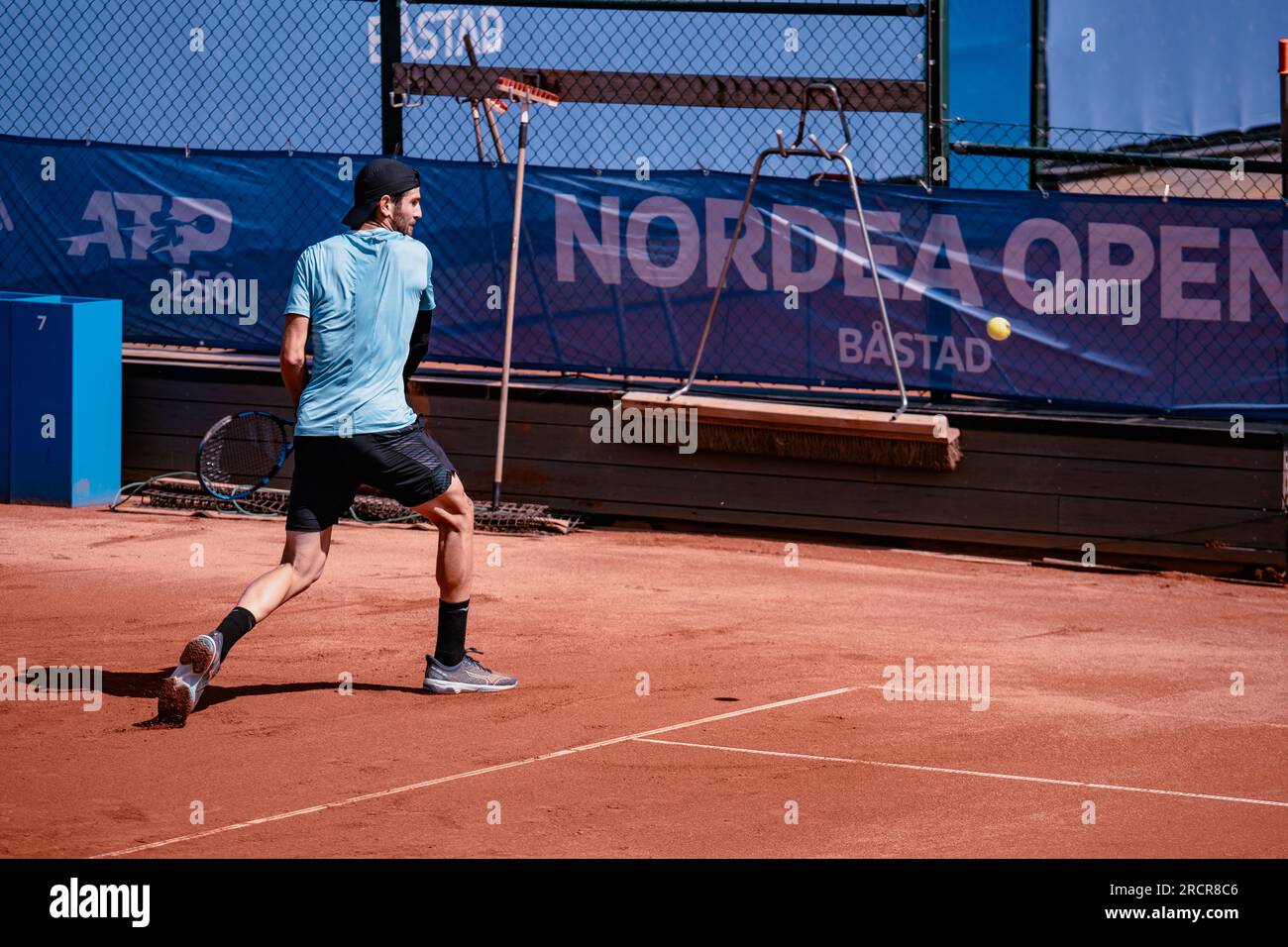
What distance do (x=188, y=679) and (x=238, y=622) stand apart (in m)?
0.26

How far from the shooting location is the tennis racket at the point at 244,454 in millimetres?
11023

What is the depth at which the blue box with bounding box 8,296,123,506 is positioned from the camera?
10914mm

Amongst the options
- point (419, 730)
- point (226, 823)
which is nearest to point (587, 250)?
point (419, 730)

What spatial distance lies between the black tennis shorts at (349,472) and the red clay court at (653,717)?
0.74 m

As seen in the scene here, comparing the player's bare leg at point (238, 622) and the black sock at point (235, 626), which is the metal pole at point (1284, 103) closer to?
the player's bare leg at point (238, 622)

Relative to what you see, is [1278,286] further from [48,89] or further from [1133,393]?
[48,89]

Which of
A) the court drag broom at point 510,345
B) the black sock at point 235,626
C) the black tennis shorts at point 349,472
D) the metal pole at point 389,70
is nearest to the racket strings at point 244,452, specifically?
the court drag broom at point 510,345

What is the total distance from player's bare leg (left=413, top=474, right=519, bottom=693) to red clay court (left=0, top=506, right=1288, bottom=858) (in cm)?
11

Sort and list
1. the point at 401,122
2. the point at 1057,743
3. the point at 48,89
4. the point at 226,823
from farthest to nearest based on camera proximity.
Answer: the point at 48,89, the point at 401,122, the point at 1057,743, the point at 226,823

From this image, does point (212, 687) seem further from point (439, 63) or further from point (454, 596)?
point (439, 63)

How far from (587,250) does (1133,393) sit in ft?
11.6

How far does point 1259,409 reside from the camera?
Result: 9.73 m

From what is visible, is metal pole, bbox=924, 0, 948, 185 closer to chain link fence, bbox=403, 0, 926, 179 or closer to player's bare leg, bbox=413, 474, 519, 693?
chain link fence, bbox=403, 0, 926, 179

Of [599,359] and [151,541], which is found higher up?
[599,359]
